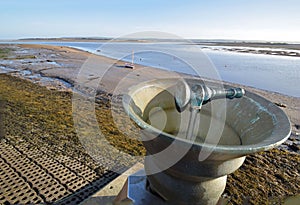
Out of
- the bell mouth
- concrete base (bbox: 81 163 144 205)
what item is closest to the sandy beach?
concrete base (bbox: 81 163 144 205)

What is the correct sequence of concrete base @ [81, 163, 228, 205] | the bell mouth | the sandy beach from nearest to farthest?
the bell mouth → concrete base @ [81, 163, 228, 205] → the sandy beach

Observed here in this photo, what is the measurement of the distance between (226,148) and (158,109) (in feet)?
3.96

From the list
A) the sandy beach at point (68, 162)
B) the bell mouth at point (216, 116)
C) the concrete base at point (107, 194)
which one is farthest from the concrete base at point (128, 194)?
the bell mouth at point (216, 116)

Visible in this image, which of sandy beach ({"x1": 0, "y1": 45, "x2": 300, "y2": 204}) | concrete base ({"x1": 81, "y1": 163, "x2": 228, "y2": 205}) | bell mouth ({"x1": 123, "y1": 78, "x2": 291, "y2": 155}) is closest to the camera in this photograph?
bell mouth ({"x1": 123, "y1": 78, "x2": 291, "y2": 155})

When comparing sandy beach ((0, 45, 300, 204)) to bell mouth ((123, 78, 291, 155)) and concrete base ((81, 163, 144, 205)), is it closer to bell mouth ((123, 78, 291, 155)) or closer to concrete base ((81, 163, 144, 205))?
concrete base ((81, 163, 144, 205))

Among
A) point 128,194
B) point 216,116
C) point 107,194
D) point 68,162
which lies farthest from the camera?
point 68,162

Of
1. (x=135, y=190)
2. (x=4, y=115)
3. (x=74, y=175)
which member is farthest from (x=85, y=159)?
(x=4, y=115)

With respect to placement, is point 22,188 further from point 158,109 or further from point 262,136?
point 262,136

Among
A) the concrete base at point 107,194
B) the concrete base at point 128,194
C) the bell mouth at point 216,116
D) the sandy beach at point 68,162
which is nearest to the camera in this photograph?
the bell mouth at point 216,116

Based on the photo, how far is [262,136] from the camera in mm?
1844

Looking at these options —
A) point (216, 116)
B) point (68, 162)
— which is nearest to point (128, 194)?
point (216, 116)

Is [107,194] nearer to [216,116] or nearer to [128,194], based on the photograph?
A: [128,194]

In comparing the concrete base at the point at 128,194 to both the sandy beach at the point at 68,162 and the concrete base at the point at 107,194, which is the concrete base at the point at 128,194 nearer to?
the concrete base at the point at 107,194

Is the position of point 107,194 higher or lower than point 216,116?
lower
